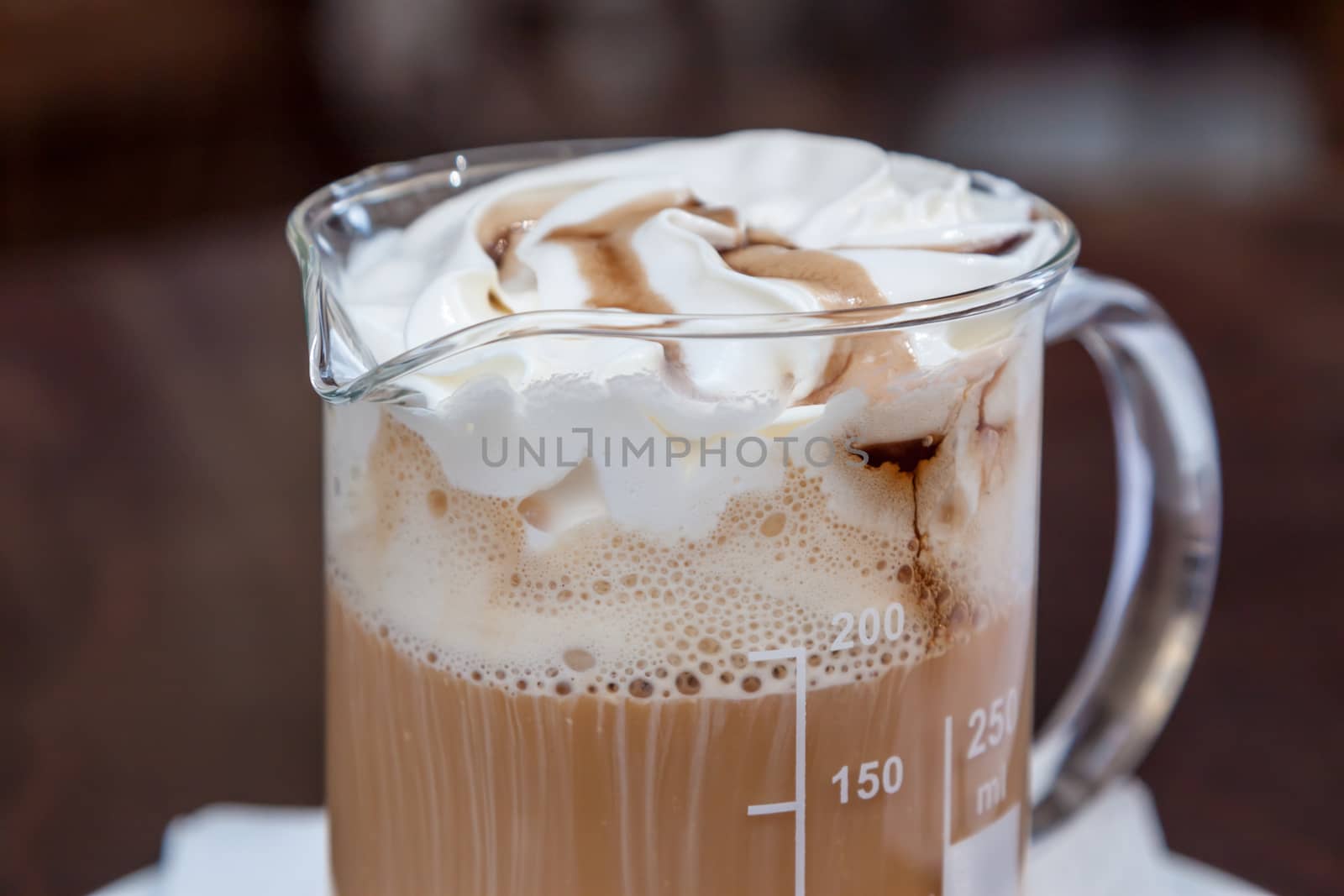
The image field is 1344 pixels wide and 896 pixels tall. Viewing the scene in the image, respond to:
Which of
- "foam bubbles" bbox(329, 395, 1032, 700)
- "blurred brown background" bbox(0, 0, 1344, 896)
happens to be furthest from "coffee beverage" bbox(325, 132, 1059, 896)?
"blurred brown background" bbox(0, 0, 1344, 896)

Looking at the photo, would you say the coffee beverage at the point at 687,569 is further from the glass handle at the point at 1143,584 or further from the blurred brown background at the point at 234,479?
the blurred brown background at the point at 234,479

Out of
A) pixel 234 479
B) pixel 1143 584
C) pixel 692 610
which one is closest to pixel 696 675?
pixel 692 610

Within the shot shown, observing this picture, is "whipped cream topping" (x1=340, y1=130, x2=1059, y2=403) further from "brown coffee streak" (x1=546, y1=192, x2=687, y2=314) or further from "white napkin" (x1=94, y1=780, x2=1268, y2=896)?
"white napkin" (x1=94, y1=780, x2=1268, y2=896)

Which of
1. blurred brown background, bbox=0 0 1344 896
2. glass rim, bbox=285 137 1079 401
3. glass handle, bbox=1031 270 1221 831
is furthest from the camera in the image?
blurred brown background, bbox=0 0 1344 896

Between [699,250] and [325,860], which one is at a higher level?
[699,250]

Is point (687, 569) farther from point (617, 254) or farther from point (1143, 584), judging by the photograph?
point (1143, 584)

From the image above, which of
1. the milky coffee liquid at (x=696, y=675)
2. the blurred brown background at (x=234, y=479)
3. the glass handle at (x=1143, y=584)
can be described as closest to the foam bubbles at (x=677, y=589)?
the milky coffee liquid at (x=696, y=675)

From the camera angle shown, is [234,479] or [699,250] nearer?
[699,250]

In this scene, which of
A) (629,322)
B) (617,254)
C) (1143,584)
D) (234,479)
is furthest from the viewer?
(234,479)
